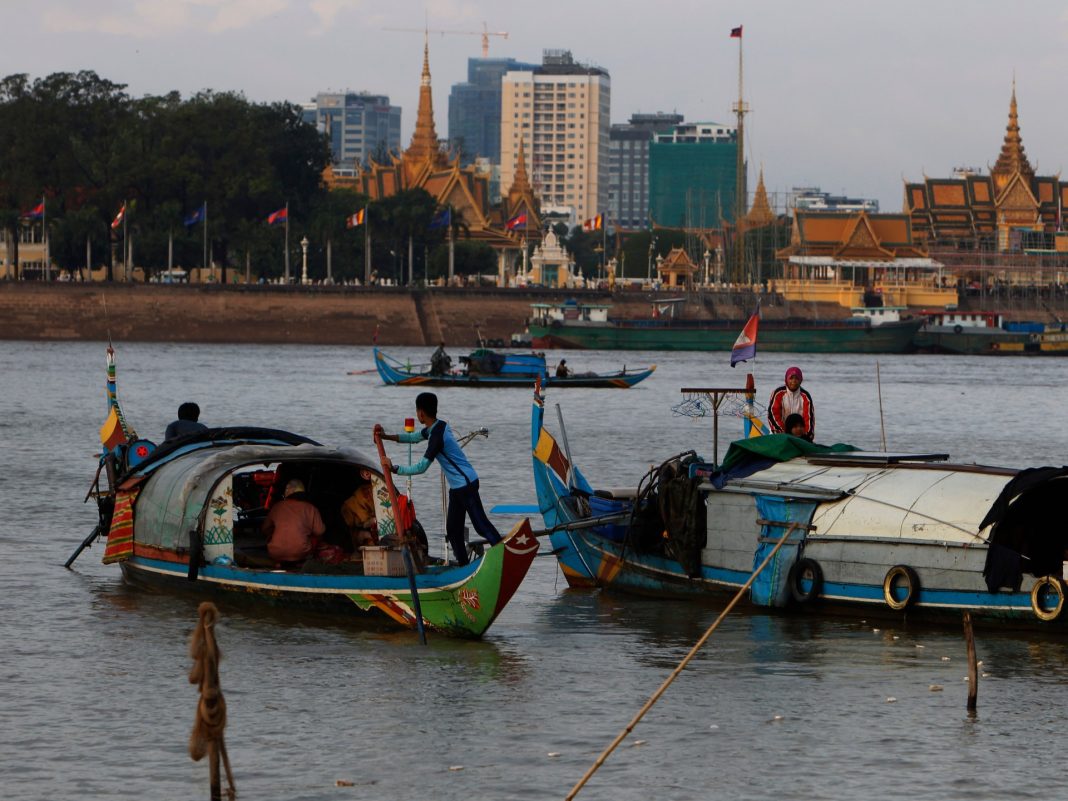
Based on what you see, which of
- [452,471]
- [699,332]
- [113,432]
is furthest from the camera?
[699,332]

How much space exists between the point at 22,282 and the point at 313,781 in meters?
84.9

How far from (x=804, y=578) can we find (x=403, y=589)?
3540 millimetres

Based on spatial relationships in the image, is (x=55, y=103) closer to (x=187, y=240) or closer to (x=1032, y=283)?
(x=187, y=240)

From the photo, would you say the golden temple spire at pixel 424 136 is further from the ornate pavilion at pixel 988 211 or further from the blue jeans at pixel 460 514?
the blue jeans at pixel 460 514

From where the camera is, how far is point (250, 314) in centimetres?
9556

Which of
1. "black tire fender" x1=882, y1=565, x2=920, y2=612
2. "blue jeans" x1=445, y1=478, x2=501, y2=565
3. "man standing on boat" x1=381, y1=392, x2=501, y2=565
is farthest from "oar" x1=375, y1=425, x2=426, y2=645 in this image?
"black tire fender" x1=882, y1=565, x2=920, y2=612

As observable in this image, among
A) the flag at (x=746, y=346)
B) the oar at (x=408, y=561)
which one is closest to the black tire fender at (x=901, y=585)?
the oar at (x=408, y=561)

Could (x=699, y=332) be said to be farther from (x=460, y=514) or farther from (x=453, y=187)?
(x=460, y=514)

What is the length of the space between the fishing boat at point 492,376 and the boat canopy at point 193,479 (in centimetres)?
4277

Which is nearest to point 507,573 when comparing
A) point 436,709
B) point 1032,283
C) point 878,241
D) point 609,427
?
point 436,709

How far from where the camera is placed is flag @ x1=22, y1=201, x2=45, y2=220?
87.3 meters

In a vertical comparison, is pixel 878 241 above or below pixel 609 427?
above

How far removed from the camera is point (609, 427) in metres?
45.3

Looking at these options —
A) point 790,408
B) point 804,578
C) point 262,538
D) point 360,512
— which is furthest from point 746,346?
point 262,538
